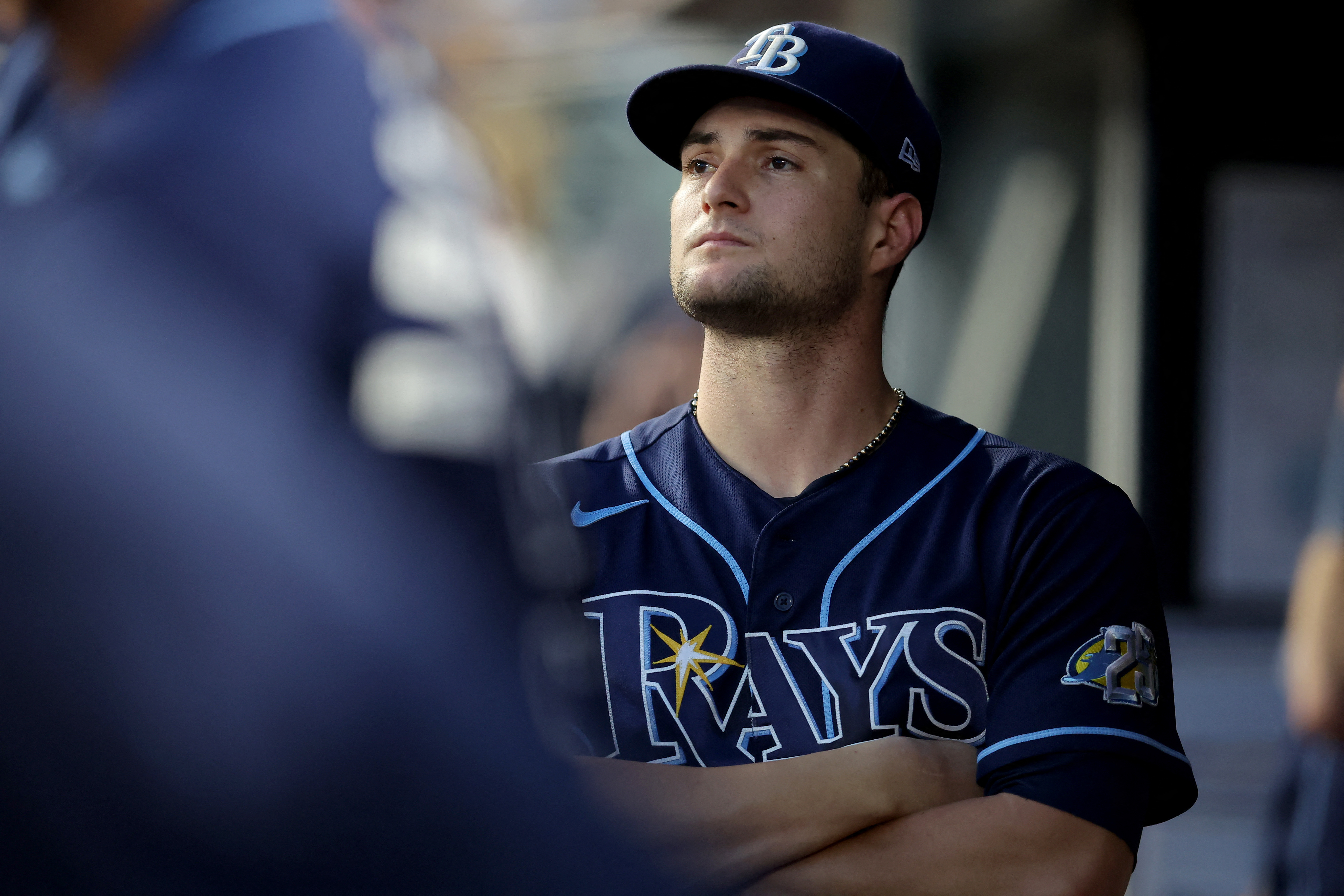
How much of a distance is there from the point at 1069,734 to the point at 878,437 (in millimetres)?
614

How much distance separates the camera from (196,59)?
77cm

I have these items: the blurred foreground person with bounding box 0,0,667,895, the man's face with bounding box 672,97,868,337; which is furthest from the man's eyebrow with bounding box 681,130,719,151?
the blurred foreground person with bounding box 0,0,667,895

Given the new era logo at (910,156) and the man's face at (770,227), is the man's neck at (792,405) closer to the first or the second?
the man's face at (770,227)

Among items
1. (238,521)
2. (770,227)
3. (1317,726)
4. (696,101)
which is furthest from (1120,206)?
(238,521)

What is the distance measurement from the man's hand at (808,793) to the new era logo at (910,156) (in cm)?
101

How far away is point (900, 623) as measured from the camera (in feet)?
7.19

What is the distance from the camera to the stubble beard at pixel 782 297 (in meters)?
2.34

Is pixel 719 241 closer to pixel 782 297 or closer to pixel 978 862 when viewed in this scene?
pixel 782 297

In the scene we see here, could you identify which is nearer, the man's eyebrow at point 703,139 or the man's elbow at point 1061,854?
the man's elbow at point 1061,854

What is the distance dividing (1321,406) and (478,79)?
5.26 m

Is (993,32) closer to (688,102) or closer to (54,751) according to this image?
(688,102)

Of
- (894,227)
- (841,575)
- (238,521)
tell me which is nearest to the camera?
(238,521)

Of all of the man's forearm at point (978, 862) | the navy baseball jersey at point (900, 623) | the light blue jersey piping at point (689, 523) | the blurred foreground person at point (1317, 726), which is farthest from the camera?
the blurred foreground person at point (1317, 726)

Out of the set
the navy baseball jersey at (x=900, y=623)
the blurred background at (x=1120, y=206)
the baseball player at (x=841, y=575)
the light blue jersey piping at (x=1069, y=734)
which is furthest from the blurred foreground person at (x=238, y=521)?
the blurred background at (x=1120, y=206)
